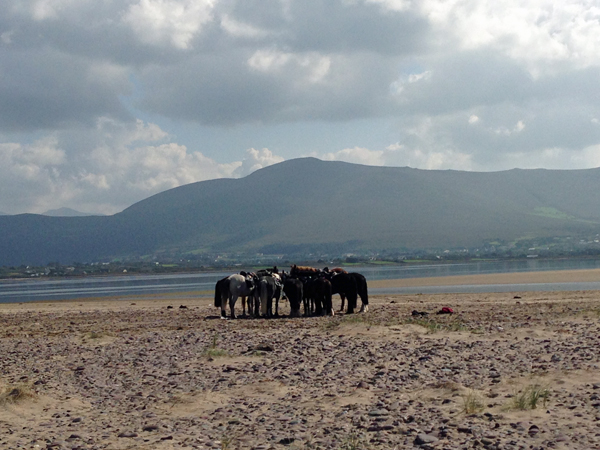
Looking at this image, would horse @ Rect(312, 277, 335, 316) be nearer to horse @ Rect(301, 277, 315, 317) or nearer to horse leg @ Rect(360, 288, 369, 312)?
horse @ Rect(301, 277, 315, 317)

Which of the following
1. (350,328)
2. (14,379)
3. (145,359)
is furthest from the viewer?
(350,328)

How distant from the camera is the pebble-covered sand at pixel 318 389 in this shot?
8.68 metres

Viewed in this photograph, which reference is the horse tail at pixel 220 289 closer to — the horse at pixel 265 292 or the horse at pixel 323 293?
the horse at pixel 265 292

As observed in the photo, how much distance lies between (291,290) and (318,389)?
1329 cm

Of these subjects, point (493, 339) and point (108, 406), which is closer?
point (108, 406)

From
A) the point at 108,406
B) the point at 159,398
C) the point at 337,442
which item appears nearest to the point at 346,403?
the point at 337,442

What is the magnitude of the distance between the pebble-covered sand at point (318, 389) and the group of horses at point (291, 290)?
682cm

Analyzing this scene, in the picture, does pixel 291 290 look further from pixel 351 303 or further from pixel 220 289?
pixel 220 289

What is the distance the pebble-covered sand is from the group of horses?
22.4ft

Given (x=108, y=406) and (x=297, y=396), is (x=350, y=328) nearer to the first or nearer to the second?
(x=297, y=396)

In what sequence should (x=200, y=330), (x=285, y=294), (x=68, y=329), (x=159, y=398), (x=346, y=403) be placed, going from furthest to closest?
(x=285, y=294)
(x=68, y=329)
(x=200, y=330)
(x=159, y=398)
(x=346, y=403)

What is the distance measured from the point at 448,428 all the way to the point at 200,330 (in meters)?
11.7

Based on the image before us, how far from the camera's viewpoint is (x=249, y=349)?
48.7ft

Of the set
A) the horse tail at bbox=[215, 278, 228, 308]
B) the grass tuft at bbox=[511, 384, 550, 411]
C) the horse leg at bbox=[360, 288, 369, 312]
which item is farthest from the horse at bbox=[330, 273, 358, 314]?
the grass tuft at bbox=[511, 384, 550, 411]
